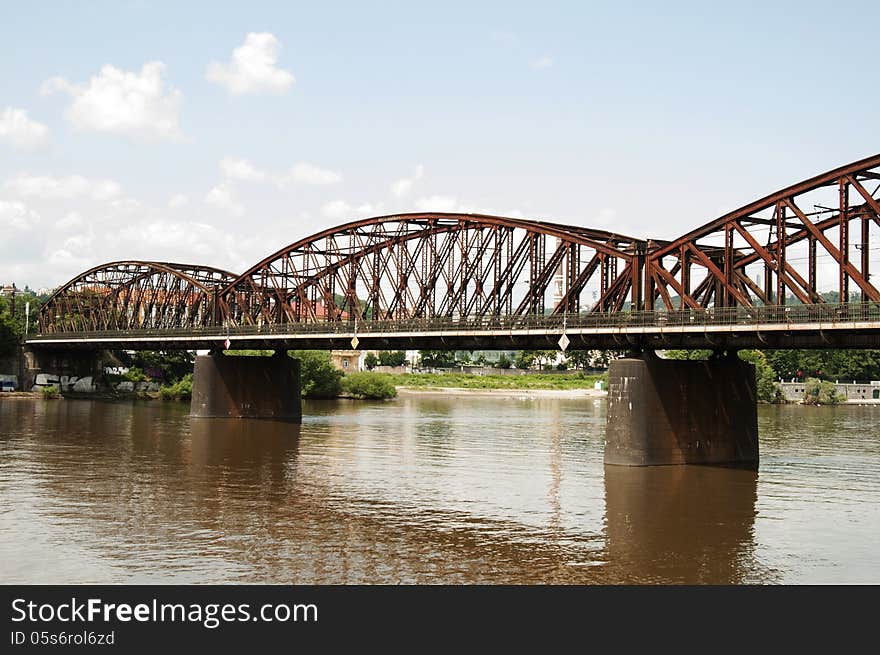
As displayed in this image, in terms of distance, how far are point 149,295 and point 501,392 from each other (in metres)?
82.5

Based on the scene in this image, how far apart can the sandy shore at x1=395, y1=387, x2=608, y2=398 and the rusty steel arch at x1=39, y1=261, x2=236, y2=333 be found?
58.5m

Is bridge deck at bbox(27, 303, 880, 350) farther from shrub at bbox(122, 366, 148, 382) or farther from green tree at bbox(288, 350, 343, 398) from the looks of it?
shrub at bbox(122, 366, 148, 382)

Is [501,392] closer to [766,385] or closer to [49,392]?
[766,385]

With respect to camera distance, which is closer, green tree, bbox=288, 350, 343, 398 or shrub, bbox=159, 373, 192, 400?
shrub, bbox=159, 373, 192, 400

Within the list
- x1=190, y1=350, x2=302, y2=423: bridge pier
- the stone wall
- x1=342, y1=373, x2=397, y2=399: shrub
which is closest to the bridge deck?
x1=190, y1=350, x2=302, y2=423: bridge pier

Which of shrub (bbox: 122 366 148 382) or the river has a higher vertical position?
shrub (bbox: 122 366 148 382)

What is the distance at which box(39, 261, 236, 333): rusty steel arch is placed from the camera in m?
105

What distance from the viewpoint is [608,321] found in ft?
186

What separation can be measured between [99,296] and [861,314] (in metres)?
103

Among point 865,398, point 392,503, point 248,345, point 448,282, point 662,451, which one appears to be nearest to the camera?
point 392,503

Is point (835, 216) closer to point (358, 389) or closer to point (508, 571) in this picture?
point (508, 571)
